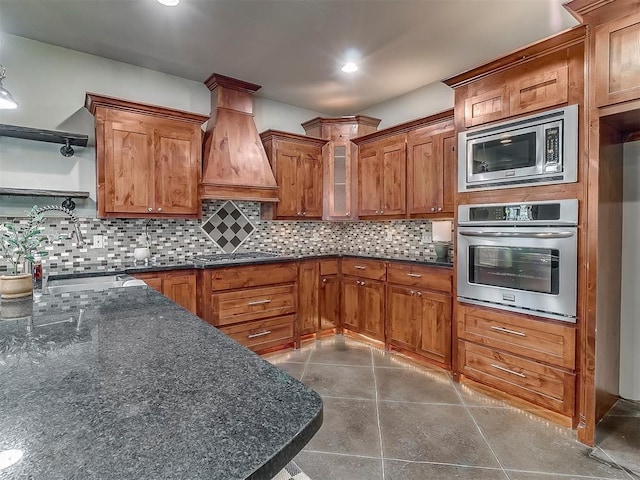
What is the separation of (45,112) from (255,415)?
3534 mm

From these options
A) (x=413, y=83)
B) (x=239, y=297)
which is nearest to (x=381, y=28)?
(x=413, y=83)

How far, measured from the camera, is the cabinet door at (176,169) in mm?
3166

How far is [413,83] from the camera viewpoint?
3740mm

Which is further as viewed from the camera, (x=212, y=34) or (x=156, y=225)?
(x=156, y=225)

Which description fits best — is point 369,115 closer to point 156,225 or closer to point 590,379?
point 156,225

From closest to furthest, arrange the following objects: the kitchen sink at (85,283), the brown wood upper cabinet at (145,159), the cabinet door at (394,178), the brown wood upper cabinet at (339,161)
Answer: the kitchen sink at (85,283)
the brown wood upper cabinet at (145,159)
the cabinet door at (394,178)
the brown wood upper cabinet at (339,161)

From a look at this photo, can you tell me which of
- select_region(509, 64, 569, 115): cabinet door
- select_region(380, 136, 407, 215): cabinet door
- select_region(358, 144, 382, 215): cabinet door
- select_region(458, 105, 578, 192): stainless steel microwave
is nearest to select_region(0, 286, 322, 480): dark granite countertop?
select_region(458, 105, 578, 192): stainless steel microwave

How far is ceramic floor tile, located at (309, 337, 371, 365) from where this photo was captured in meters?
3.37

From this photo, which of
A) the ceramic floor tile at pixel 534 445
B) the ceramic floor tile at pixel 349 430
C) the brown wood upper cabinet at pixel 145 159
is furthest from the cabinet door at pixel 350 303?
the brown wood upper cabinet at pixel 145 159

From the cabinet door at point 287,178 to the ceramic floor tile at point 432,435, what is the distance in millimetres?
2292

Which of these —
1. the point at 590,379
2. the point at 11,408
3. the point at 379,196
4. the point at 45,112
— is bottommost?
the point at 590,379

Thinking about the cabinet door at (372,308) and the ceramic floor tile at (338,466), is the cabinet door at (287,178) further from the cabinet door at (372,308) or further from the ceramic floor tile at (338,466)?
the ceramic floor tile at (338,466)

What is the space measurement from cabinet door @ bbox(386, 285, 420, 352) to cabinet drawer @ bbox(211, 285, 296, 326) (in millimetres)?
1023

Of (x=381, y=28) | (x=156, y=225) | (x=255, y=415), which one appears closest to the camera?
(x=255, y=415)
